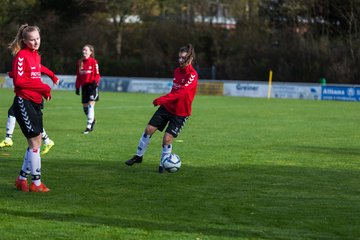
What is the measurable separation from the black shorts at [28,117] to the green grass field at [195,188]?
75cm

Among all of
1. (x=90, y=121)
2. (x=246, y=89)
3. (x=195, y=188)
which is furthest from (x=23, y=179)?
(x=246, y=89)

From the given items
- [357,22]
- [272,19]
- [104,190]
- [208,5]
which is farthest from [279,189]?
[208,5]

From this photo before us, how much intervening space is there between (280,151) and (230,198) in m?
5.75

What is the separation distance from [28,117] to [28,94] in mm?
291

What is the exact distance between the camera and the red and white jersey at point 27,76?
10.1m

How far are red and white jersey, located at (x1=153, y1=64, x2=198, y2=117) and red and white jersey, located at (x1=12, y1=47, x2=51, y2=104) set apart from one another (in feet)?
7.15

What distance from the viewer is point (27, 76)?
10.1 metres

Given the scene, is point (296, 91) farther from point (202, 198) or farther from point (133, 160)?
point (202, 198)

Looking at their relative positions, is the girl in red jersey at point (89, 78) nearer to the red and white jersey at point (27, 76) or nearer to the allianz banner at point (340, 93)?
the red and white jersey at point (27, 76)

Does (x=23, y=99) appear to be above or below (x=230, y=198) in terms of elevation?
above

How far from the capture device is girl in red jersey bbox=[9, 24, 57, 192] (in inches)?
396

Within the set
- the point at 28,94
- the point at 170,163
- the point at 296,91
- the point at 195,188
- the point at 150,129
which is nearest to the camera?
the point at 28,94

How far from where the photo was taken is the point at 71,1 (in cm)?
6481

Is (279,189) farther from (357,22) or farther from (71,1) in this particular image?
(71,1)
